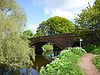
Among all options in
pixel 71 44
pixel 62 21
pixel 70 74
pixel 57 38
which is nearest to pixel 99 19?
pixel 71 44

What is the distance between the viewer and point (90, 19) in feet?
87.8

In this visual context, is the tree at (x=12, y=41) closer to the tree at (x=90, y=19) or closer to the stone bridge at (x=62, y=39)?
the tree at (x=90, y=19)

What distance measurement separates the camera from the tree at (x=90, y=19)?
26487 millimetres

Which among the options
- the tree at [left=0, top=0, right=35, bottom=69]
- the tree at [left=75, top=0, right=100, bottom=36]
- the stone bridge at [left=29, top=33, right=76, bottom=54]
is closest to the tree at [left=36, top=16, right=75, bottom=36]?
the stone bridge at [left=29, top=33, right=76, bottom=54]

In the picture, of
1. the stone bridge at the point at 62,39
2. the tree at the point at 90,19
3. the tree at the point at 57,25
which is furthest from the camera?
the tree at the point at 57,25

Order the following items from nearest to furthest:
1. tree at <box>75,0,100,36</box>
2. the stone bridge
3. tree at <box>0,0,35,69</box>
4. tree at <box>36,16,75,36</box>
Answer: tree at <box>0,0,35,69</box> → tree at <box>75,0,100,36</box> → the stone bridge → tree at <box>36,16,75,36</box>

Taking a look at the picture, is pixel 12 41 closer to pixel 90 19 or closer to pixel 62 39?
pixel 90 19

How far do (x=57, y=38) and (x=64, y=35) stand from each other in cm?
223

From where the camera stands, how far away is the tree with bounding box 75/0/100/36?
26.5 metres

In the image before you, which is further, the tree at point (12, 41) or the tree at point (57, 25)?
the tree at point (57, 25)

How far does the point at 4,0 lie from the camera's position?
20141mm

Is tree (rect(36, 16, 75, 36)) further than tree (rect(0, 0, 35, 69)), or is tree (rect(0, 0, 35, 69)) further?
tree (rect(36, 16, 75, 36))

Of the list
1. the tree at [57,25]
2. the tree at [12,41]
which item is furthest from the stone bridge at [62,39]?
the tree at [57,25]

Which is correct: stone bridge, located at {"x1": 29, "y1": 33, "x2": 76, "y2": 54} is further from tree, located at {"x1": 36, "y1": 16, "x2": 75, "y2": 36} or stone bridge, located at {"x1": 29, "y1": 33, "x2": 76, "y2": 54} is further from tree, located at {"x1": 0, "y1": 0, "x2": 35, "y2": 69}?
tree, located at {"x1": 36, "y1": 16, "x2": 75, "y2": 36}
